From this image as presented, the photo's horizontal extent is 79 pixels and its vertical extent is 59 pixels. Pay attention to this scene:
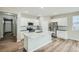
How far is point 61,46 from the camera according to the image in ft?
5.68

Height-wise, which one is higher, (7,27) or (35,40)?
(7,27)

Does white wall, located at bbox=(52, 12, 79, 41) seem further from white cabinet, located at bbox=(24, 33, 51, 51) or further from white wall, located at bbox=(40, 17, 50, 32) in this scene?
white cabinet, located at bbox=(24, 33, 51, 51)

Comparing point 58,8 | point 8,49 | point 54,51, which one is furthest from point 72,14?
point 8,49

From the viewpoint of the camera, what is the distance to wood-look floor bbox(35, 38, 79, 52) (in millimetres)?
1665

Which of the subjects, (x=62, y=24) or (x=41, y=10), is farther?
(x=62, y=24)

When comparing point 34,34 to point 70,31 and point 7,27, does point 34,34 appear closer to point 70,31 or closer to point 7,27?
point 7,27

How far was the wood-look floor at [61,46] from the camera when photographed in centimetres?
167

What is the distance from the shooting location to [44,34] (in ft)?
5.99

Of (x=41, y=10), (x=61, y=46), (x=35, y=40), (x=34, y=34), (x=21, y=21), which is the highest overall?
(x=41, y=10)

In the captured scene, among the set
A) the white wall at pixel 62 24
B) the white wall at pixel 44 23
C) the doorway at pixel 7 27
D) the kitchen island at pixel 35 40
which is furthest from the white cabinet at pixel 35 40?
the doorway at pixel 7 27

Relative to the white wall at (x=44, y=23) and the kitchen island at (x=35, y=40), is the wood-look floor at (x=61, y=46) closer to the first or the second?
the kitchen island at (x=35, y=40)

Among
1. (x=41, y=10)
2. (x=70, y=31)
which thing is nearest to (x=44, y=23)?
(x=41, y=10)
